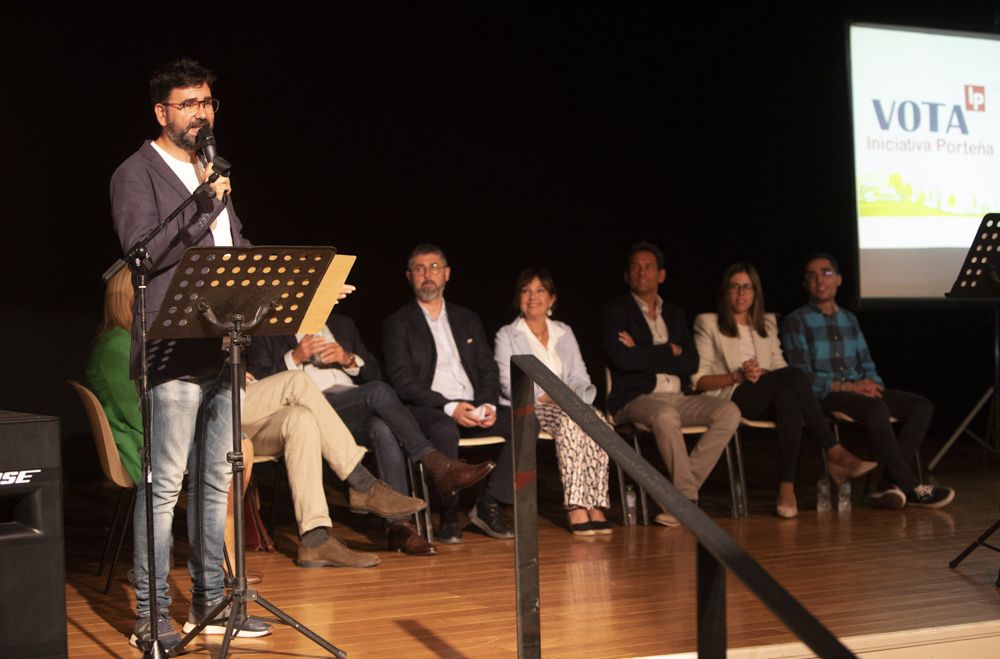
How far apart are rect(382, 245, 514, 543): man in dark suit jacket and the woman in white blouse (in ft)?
0.47

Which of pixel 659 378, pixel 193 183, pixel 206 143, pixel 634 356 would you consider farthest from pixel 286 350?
pixel 206 143

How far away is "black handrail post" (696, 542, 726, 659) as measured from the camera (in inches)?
67.5

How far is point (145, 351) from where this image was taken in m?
2.73

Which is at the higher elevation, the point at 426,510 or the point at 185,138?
the point at 185,138

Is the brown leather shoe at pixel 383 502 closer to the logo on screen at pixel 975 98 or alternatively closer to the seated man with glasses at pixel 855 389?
the seated man with glasses at pixel 855 389

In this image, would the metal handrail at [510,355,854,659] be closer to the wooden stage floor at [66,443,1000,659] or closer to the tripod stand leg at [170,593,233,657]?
the wooden stage floor at [66,443,1000,659]

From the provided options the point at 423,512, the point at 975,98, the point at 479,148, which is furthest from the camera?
the point at 479,148

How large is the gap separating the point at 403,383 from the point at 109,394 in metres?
1.28

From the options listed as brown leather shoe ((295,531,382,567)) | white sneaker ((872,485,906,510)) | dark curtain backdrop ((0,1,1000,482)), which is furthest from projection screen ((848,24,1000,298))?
brown leather shoe ((295,531,382,567))

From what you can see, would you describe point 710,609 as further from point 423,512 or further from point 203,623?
point 423,512

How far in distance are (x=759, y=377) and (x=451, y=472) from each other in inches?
65.3

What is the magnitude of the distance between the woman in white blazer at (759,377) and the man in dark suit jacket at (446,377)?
3.70 feet

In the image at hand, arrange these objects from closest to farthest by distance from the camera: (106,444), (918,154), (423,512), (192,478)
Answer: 1. (192,478)
2. (106,444)
3. (423,512)
4. (918,154)

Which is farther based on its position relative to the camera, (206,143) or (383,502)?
(383,502)
